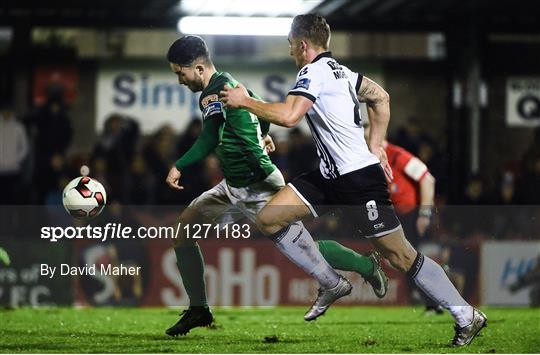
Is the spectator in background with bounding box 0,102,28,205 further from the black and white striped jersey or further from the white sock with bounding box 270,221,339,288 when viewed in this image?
the black and white striped jersey

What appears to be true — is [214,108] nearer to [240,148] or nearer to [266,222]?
[240,148]

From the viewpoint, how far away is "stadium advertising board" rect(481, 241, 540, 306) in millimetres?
11680

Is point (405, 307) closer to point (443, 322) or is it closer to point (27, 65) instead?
point (443, 322)

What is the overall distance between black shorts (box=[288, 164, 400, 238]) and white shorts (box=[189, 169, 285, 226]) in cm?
55

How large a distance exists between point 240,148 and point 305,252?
877 millimetres

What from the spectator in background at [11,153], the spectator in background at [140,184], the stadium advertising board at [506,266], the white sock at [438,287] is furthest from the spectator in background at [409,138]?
the white sock at [438,287]

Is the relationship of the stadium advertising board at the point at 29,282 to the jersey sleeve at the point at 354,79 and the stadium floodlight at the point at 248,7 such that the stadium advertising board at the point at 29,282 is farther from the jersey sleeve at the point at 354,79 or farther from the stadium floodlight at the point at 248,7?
the stadium floodlight at the point at 248,7

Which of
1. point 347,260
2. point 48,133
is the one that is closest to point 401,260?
point 347,260

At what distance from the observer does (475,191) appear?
1515 centimetres

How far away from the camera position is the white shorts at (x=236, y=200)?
9.39 m

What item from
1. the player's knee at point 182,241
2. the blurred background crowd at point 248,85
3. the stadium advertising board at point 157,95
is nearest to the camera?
the player's knee at point 182,241

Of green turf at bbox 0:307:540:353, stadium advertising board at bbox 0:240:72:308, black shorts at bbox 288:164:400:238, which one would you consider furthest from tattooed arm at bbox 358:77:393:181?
stadium advertising board at bbox 0:240:72:308

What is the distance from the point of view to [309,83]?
28.1ft

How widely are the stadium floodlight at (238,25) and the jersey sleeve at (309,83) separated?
754cm
